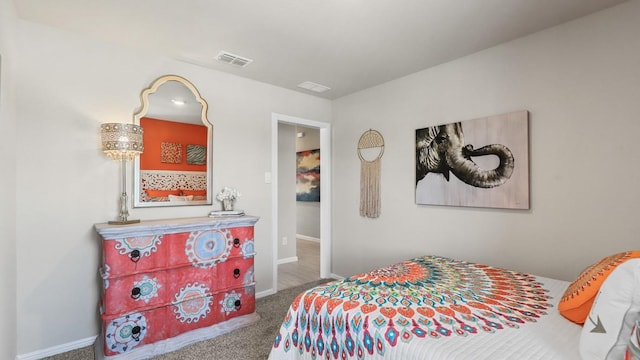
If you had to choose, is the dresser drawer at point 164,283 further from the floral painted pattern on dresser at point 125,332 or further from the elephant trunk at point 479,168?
the elephant trunk at point 479,168

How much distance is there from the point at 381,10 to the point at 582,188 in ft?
6.09

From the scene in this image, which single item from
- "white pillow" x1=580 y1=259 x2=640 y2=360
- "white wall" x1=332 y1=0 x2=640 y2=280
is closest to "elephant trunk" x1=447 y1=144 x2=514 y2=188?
"white wall" x1=332 y1=0 x2=640 y2=280

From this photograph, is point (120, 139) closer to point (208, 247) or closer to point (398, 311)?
point (208, 247)

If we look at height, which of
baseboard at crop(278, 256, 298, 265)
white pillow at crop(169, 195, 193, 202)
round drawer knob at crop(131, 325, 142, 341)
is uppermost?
white pillow at crop(169, 195, 193, 202)

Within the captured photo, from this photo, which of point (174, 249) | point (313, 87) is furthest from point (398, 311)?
point (313, 87)

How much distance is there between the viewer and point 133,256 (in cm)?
218

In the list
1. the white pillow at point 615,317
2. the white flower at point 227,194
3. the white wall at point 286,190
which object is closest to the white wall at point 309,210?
the white wall at point 286,190

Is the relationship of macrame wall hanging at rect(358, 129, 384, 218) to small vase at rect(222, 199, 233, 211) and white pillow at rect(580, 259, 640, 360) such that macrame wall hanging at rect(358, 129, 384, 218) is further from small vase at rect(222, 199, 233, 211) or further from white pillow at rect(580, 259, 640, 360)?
white pillow at rect(580, 259, 640, 360)

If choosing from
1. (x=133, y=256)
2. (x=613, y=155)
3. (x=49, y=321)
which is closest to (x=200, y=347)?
(x=133, y=256)

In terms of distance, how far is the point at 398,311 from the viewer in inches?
55.9

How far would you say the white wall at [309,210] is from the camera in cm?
654

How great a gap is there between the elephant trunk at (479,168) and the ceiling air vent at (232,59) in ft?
7.00

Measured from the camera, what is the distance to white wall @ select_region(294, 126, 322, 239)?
654 centimetres

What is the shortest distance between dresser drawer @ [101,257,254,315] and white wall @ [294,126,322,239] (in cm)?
387
